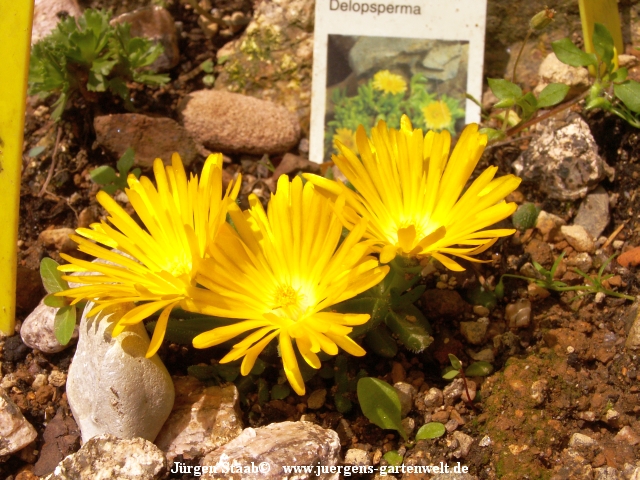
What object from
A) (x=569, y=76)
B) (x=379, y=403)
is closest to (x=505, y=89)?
(x=569, y=76)

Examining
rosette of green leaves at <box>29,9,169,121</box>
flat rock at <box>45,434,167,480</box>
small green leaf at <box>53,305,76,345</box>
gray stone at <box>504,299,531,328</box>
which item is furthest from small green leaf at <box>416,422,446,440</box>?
rosette of green leaves at <box>29,9,169,121</box>

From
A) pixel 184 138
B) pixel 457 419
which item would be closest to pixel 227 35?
pixel 184 138

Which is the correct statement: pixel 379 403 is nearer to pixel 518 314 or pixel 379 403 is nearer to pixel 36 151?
pixel 518 314

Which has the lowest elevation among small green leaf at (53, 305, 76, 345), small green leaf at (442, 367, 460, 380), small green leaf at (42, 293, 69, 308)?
small green leaf at (442, 367, 460, 380)

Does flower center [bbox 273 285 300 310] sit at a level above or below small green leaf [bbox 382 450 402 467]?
above

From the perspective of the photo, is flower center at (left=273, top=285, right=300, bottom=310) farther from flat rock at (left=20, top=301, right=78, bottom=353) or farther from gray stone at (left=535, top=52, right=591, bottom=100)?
gray stone at (left=535, top=52, right=591, bottom=100)

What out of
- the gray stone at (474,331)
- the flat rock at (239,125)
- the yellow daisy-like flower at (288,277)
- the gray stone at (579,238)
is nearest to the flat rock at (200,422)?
the yellow daisy-like flower at (288,277)
